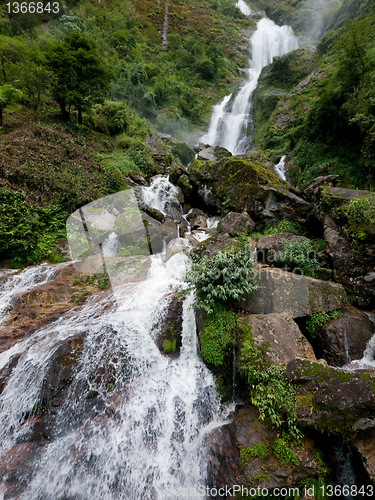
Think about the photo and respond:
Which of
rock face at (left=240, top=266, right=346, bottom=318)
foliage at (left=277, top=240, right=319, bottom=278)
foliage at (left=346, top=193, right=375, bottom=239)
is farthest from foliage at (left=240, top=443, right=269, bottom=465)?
foliage at (left=346, top=193, right=375, bottom=239)

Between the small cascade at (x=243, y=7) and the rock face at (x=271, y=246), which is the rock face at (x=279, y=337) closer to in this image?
the rock face at (x=271, y=246)

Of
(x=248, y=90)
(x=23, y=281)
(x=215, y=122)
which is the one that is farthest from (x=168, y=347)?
(x=248, y=90)

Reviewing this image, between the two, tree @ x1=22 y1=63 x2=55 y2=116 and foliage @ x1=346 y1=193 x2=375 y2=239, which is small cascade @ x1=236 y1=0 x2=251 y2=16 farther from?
foliage @ x1=346 y1=193 x2=375 y2=239

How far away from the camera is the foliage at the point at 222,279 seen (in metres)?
5.01

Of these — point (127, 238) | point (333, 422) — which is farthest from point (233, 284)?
point (127, 238)

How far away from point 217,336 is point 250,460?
2.06m

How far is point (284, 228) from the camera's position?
8.64m

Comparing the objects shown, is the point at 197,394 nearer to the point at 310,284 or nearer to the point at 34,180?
the point at 310,284

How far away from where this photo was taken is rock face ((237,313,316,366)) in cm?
431

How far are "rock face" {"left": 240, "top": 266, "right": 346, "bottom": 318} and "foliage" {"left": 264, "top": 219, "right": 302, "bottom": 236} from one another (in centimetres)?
346

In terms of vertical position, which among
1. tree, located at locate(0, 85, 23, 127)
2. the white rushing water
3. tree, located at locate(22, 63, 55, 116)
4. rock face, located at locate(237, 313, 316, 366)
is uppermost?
tree, located at locate(22, 63, 55, 116)

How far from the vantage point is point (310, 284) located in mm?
5473

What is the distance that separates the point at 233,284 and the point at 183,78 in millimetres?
38446

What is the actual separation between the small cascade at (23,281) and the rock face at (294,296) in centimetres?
700
